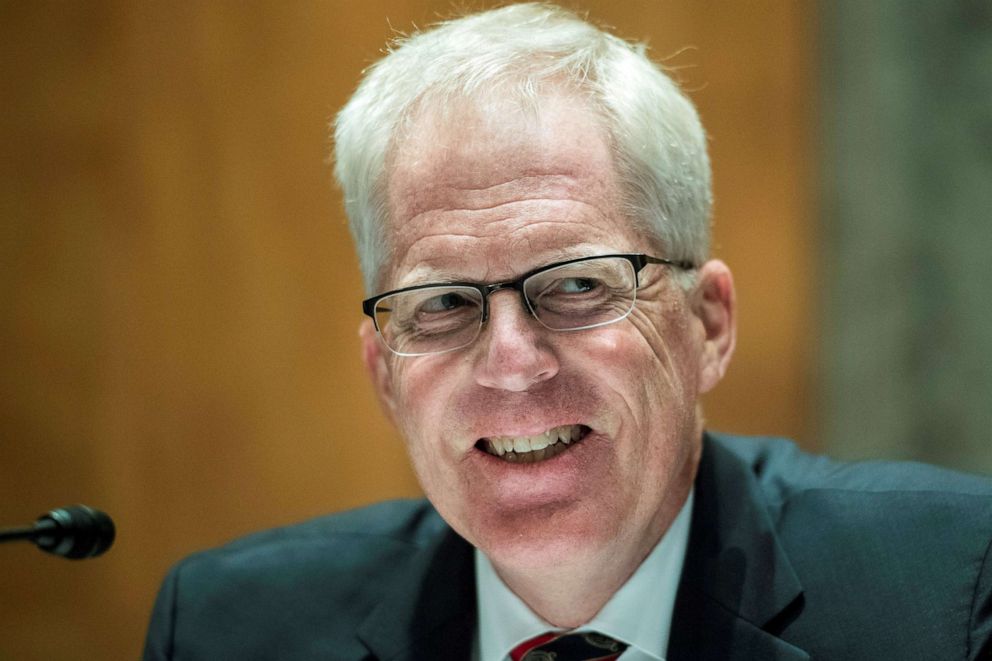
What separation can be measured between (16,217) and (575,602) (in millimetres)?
2047

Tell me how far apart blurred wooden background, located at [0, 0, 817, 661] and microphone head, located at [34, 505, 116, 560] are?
163 cm

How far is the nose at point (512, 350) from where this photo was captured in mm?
1810

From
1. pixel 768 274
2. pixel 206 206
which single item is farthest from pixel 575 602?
pixel 206 206

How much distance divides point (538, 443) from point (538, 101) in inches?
21.7

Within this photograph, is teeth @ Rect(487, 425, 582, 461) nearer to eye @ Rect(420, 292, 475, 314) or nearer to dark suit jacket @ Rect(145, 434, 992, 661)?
eye @ Rect(420, 292, 475, 314)

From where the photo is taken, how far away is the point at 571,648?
203cm

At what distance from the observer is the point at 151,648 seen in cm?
235

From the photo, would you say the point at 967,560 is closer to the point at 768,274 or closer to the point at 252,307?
the point at 768,274

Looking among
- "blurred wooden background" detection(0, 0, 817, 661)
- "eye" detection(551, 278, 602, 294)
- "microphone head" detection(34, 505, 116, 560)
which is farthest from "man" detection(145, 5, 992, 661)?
"blurred wooden background" detection(0, 0, 817, 661)

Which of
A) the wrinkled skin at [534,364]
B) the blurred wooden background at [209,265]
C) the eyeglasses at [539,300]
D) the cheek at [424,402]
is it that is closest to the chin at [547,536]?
the wrinkled skin at [534,364]

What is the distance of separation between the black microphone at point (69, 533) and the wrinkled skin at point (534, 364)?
54cm

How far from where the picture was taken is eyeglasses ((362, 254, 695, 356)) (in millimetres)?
1877

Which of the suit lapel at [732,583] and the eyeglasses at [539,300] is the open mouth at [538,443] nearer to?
the eyeglasses at [539,300]

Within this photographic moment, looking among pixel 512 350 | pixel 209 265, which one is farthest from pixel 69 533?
pixel 209 265
